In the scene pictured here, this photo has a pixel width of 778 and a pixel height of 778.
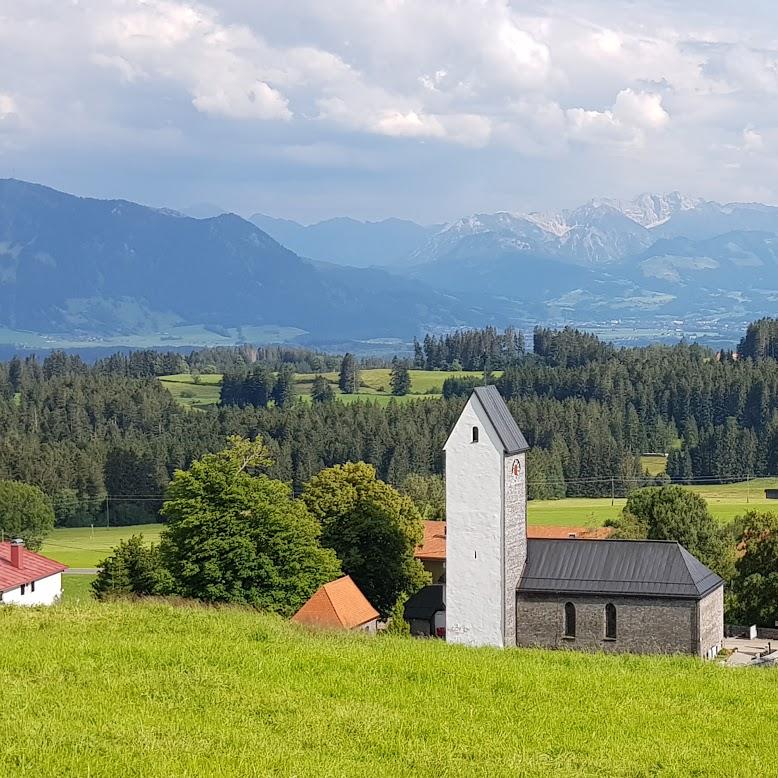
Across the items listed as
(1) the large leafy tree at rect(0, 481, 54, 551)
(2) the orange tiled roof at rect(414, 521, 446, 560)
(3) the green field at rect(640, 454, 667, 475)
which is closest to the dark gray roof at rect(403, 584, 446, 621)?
(2) the orange tiled roof at rect(414, 521, 446, 560)

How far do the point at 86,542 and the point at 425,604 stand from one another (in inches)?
2004

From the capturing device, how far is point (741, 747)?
13484 mm

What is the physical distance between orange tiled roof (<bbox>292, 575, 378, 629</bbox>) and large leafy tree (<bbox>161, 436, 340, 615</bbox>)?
119cm

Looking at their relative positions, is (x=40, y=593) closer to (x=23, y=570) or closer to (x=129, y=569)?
(x=23, y=570)

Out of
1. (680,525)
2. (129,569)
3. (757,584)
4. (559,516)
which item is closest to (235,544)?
(129,569)

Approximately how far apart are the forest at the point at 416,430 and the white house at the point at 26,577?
188 ft

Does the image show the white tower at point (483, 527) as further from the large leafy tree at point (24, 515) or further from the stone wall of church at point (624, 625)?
the large leafy tree at point (24, 515)

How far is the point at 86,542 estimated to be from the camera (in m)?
94.8

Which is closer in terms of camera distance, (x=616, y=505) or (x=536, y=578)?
(x=536, y=578)

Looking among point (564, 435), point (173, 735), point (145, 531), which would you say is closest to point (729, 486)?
point (564, 435)

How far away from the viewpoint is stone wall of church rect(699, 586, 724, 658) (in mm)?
40969

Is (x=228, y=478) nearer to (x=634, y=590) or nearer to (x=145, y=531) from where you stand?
(x=634, y=590)

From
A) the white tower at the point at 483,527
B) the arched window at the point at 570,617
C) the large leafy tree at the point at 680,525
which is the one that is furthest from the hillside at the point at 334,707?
the large leafy tree at the point at 680,525

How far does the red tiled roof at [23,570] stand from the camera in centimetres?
4716
